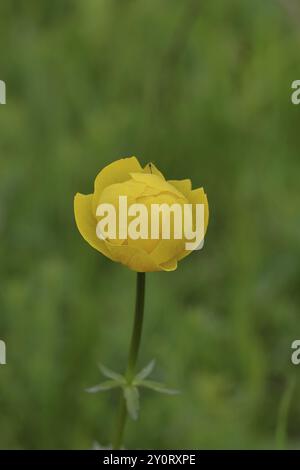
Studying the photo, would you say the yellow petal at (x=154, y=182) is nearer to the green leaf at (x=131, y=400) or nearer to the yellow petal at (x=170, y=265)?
the yellow petal at (x=170, y=265)

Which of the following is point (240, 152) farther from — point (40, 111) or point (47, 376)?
point (47, 376)

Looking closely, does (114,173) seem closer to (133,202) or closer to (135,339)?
(133,202)

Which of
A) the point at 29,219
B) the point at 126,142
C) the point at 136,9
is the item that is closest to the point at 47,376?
the point at 29,219

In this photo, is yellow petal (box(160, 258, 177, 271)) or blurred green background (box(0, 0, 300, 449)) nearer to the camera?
yellow petal (box(160, 258, 177, 271))

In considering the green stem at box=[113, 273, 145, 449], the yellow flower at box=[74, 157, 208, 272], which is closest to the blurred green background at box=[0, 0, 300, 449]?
the green stem at box=[113, 273, 145, 449]

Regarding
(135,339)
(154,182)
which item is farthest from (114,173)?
(135,339)

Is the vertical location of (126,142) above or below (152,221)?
above

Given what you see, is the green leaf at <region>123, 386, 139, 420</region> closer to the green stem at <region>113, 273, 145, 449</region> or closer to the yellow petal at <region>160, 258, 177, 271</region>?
the green stem at <region>113, 273, 145, 449</region>

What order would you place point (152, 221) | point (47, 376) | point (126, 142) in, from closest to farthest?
point (152, 221)
point (47, 376)
point (126, 142)
